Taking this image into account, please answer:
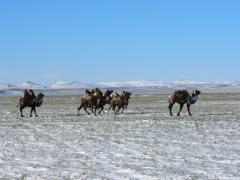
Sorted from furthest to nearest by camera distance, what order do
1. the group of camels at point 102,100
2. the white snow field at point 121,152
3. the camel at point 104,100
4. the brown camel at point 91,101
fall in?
the camel at point 104,100 < the brown camel at point 91,101 < the group of camels at point 102,100 < the white snow field at point 121,152

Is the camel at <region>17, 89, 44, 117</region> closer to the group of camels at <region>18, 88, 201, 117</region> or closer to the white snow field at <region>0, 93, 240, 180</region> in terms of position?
the group of camels at <region>18, 88, 201, 117</region>

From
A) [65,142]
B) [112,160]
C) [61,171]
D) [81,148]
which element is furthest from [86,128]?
[61,171]

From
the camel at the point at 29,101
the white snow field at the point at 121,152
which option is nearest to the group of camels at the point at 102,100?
the camel at the point at 29,101

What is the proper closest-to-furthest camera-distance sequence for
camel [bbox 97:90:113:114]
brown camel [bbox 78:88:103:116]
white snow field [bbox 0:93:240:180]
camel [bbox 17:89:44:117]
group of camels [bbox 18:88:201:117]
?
white snow field [bbox 0:93:240:180]
group of camels [bbox 18:88:201:117]
camel [bbox 17:89:44:117]
brown camel [bbox 78:88:103:116]
camel [bbox 97:90:113:114]

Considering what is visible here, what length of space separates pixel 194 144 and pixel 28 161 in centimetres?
551

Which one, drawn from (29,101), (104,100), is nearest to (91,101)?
(104,100)

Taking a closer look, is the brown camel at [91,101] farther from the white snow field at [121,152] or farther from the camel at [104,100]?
the white snow field at [121,152]

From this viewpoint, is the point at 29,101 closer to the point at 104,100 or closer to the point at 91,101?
the point at 91,101

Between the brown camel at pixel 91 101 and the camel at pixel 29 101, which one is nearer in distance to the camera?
the camel at pixel 29 101

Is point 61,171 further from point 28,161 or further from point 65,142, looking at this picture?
point 65,142

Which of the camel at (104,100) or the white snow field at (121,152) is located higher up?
the camel at (104,100)

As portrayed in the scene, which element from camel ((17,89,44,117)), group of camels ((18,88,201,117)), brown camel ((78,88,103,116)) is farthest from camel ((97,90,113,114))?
camel ((17,89,44,117))

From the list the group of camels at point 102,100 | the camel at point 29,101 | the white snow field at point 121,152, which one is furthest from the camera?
the camel at point 29,101

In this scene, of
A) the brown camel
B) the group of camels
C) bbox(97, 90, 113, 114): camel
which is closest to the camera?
the group of camels
